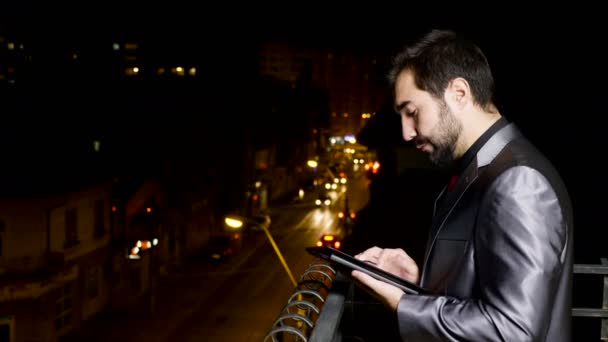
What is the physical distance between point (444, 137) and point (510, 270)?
65cm

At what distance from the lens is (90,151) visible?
31.4m

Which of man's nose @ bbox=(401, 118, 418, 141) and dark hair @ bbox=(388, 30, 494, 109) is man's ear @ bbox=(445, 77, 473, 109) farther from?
man's nose @ bbox=(401, 118, 418, 141)

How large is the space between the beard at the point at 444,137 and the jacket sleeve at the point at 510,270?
38 cm

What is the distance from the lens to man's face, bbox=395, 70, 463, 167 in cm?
229

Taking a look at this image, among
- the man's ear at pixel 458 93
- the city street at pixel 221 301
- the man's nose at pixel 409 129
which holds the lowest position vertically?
the city street at pixel 221 301

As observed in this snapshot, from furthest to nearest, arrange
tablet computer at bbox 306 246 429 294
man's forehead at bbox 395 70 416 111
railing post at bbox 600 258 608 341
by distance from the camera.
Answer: railing post at bbox 600 258 608 341
man's forehead at bbox 395 70 416 111
tablet computer at bbox 306 246 429 294

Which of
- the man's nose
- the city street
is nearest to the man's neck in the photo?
the man's nose

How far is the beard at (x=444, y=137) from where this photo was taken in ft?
7.49

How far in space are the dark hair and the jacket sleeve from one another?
437 millimetres

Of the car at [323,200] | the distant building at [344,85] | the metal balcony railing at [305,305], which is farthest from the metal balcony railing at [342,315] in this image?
the distant building at [344,85]

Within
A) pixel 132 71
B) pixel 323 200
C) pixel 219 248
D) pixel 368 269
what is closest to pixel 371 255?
pixel 368 269

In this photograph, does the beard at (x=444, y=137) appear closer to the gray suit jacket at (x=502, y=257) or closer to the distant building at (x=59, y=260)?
the gray suit jacket at (x=502, y=257)

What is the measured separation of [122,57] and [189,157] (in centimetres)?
843

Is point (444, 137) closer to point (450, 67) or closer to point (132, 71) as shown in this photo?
point (450, 67)
